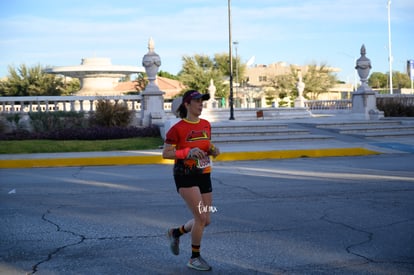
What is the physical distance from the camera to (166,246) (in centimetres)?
→ 642

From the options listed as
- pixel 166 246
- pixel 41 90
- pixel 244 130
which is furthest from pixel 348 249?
pixel 41 90

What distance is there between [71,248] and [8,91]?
5061 centimetres

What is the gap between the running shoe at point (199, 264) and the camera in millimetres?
5406

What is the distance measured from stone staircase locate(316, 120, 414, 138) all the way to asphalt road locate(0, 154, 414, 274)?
919 cm

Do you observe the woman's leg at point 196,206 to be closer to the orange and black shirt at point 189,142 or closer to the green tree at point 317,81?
the orange and black shirt at point 189,142

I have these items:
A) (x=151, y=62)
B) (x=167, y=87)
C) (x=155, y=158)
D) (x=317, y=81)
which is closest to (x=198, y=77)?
(x=167, y=87)

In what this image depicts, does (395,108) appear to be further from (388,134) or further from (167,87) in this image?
(167,87)

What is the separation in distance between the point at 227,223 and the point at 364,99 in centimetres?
2230

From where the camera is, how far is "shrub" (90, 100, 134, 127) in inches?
870

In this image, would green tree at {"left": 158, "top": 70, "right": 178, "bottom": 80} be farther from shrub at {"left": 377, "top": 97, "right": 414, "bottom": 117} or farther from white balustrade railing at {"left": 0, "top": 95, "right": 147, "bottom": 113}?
white balustrade railing at {"left": 0, "top": 95, "right": 147, "bottom": 113}

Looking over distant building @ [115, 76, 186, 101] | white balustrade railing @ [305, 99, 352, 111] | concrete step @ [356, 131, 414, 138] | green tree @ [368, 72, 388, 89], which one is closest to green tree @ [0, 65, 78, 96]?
distant building @ [115, 76, 186, 101]

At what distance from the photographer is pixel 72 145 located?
18.4m

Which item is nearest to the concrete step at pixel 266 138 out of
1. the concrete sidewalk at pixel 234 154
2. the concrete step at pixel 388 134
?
the concrete sidewalk at pixel 234 154

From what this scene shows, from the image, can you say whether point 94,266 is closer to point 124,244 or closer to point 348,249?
point 124,244
